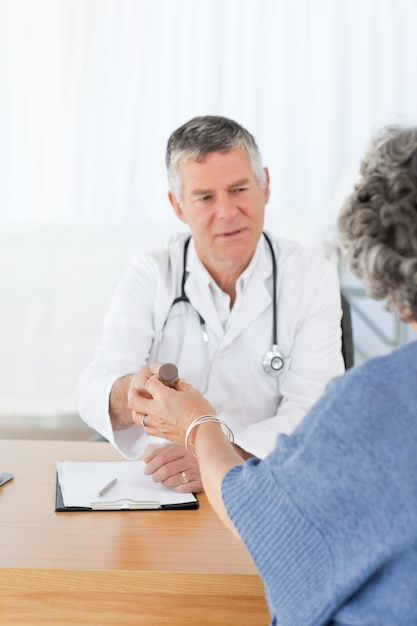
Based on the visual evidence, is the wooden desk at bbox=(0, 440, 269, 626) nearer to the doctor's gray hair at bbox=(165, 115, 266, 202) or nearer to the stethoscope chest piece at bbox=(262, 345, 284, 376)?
the stethoscope chest piece at bbox=(262, 345, 284, 376)

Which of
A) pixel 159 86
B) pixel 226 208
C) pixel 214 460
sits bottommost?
pixel 214 460

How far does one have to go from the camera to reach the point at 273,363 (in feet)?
6.57

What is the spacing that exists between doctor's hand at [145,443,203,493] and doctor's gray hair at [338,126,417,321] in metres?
0.66

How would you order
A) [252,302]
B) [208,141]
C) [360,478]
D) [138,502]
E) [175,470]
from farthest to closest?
[252,302] < [208,141] < [175,470] < [138,502] < [360,478]

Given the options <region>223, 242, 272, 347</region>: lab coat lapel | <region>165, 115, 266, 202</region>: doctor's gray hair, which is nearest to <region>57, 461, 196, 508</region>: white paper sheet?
<region>223, 242, 272, 347</region>: lab coat lapel

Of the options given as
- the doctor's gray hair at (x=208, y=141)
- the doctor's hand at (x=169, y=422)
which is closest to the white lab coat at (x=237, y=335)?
the doctor's gray hair at (x=208, y=141)

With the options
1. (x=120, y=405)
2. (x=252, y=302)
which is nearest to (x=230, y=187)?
(x=252, y=302)

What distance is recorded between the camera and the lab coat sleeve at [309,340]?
191 centimetres

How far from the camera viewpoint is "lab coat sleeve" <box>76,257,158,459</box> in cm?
181

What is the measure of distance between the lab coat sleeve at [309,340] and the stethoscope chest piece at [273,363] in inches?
1.1

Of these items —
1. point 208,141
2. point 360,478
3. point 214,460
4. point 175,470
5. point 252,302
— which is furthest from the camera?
point 252,302

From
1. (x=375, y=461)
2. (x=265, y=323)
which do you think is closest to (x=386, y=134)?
(x=375, y=461)

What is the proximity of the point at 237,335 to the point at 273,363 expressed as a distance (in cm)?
11

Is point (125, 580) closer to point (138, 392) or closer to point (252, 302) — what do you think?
point (138, 392)
